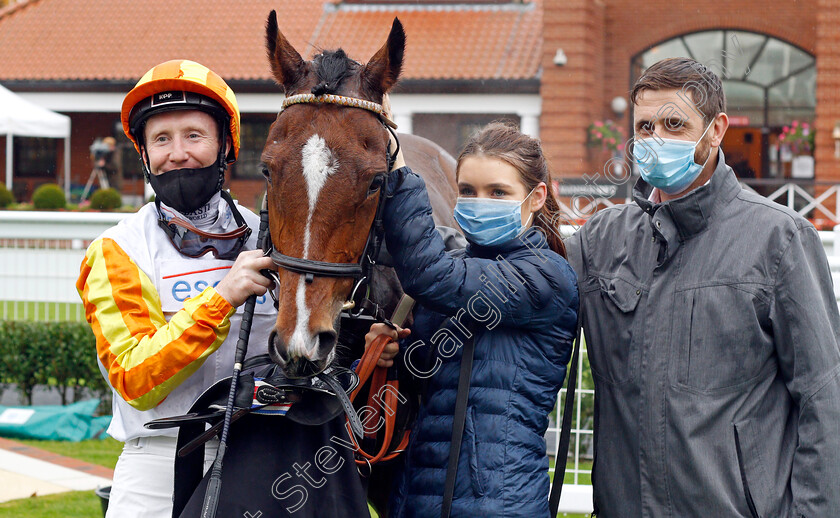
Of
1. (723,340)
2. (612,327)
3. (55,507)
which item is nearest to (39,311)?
(55,507)

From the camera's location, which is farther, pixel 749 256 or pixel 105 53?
pixel 105 53

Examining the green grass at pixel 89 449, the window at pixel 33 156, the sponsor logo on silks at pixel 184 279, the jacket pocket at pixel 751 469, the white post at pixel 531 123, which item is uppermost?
the white post at pixel 531 123

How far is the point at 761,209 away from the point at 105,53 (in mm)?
Result: 21049

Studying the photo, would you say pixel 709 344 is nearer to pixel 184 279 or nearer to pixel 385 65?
pixel 385 65

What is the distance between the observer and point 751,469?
7.07 ft

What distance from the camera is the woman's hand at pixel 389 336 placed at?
2396 millimetres

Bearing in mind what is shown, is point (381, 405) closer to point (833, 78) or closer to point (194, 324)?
point (194, 324)

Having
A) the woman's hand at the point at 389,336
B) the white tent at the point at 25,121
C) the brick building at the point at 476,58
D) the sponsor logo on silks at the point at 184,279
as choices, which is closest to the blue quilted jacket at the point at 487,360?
the woman's hand at the point at 389,336

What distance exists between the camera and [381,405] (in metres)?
2.57

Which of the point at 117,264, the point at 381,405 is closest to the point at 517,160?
the point at 381,405

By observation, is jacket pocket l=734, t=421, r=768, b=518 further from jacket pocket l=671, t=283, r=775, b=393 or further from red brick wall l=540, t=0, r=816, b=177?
red brick wall l=540, t=0, r=816, b=177

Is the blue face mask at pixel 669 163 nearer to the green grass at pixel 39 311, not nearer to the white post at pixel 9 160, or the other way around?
the green grass at pixel 39 311

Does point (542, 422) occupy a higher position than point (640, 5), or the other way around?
point (640, 5)

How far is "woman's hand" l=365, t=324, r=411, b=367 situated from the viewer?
2396mm
